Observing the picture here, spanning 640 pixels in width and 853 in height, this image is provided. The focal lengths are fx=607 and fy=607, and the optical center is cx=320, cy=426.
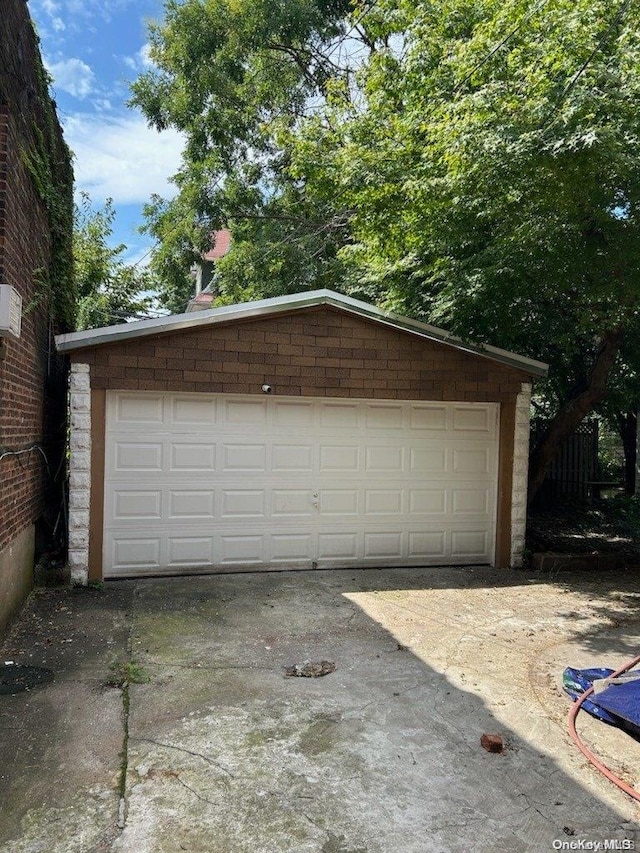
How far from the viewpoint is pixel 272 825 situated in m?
2.69

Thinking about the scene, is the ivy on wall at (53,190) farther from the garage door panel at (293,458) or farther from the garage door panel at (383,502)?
the garage door panel at (383,502)

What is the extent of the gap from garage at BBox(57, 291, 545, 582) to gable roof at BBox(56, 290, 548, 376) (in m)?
0.02

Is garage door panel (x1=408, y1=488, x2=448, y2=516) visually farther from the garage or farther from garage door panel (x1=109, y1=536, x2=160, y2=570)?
garage door panel (x1=109, y1=536, x2=160, y2=570)

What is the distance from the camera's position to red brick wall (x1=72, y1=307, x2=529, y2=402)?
6.69 metres

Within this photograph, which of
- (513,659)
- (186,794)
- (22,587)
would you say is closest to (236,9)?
(22,587)

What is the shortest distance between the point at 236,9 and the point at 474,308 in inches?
454

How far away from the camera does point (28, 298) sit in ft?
18.5

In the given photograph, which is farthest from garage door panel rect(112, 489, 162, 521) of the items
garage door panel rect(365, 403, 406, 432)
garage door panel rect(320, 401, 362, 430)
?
garage door panel rect(365, 403, 406, 432)

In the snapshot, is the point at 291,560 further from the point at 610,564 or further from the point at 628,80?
the point at 628,80

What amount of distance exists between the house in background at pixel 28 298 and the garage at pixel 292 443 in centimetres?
55

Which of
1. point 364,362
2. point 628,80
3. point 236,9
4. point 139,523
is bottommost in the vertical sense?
point 139,523

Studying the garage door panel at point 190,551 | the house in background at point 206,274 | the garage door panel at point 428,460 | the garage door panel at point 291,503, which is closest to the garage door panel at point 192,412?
the garage door panel at point 291,503

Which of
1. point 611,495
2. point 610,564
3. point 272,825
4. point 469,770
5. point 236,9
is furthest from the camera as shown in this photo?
point 236,9

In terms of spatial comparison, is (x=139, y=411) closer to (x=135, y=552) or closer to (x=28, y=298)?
(x=135, y=552)
